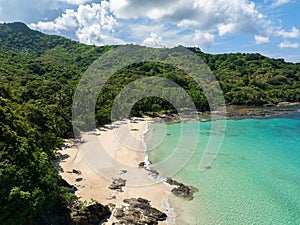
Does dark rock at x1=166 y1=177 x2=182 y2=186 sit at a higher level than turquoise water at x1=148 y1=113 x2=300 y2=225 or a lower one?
higher

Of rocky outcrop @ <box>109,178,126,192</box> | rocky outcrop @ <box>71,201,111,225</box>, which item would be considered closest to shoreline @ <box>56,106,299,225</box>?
rocky outcrop @ <box>109,178,126,192</box>

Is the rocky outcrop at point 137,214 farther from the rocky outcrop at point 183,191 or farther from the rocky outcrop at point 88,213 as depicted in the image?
the rocky outcrop at point 183,191


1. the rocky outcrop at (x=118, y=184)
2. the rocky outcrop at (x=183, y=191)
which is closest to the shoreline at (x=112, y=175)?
the rocky outcrop at (x=118, y=184)

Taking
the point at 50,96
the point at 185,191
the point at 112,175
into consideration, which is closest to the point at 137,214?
the point at 185,191

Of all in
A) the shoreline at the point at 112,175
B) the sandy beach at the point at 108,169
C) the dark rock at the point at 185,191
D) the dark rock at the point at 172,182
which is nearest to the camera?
the shoreline at the point at 112,175

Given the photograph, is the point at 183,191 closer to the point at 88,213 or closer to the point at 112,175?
the point at 112,175

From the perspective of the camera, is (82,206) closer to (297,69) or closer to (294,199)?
(294,199)

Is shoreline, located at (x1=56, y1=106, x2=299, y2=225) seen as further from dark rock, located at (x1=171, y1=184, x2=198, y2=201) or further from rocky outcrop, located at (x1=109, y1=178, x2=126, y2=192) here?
dark rock, located at (x1=171, y1=184, x2=198, y2=201)
